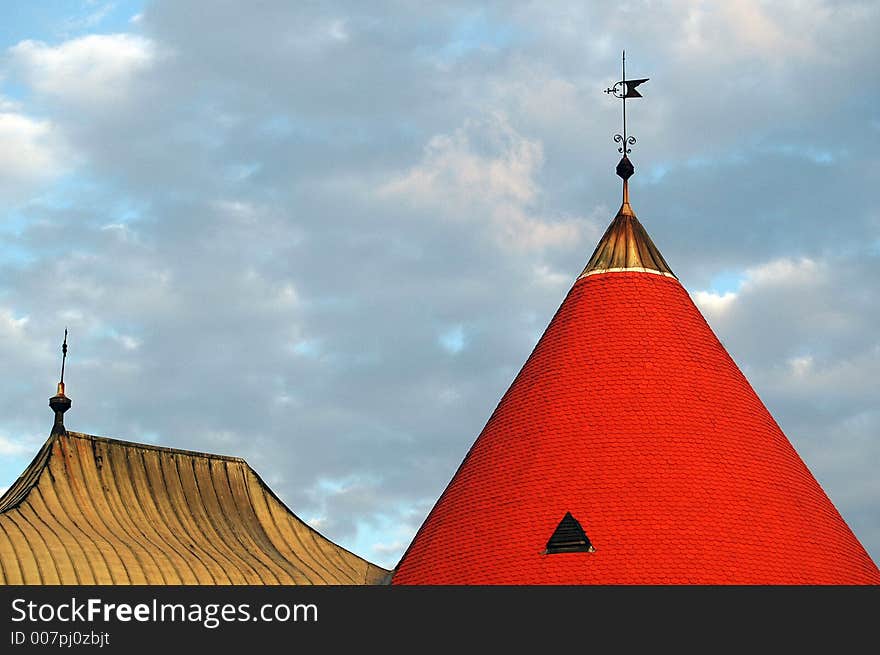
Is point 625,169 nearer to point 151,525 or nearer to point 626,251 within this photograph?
point 626,251

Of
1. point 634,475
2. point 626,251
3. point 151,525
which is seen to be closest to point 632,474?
point 634,475

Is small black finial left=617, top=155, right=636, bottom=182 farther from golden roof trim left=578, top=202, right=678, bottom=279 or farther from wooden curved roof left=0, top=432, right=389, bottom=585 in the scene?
wooden curved roof left=0, top=432, right=389, bottom=585

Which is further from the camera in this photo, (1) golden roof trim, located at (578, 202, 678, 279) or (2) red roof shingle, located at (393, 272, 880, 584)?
(1) golden roof trim, located at (578, 202, 678, 279)

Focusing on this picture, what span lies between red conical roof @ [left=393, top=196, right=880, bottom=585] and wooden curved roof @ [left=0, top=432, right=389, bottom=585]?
4647 millimetres

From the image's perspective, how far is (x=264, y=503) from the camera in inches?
1271

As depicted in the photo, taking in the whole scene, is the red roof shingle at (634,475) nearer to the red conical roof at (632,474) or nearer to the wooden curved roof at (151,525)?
the red conical roof at (632,474)

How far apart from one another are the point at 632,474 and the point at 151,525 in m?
9.37

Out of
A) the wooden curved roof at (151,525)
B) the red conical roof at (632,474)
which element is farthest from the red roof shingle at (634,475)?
the wooden curved roof at (151,525)

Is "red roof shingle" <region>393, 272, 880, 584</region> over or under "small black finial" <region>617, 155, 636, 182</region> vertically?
under

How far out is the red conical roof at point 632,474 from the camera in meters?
23.0

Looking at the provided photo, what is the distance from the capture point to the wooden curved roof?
2675cm

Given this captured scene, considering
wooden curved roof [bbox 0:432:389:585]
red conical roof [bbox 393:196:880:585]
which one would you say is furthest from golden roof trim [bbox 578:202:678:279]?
wooden curved roof [bbox 0:432:389:585]
